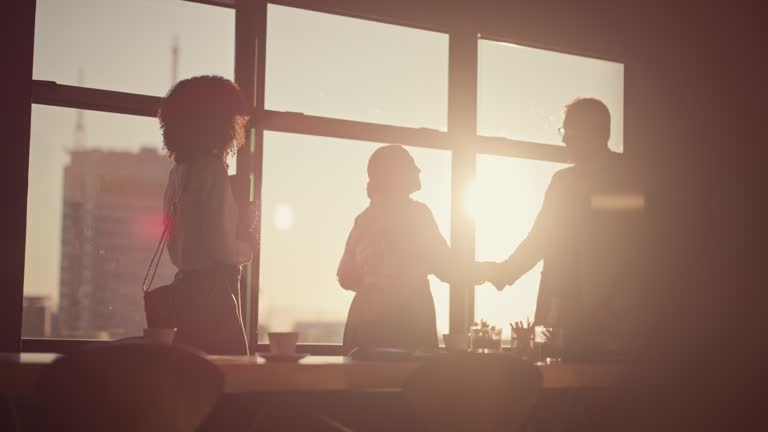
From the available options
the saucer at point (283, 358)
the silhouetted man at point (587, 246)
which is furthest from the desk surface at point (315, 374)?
the silhouetted man at point (587, 246)

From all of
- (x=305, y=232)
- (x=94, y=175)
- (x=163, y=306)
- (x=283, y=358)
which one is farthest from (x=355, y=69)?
(x=283, y=358)

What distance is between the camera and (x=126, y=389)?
1710mm

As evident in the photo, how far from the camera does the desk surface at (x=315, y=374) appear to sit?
5.73 ft

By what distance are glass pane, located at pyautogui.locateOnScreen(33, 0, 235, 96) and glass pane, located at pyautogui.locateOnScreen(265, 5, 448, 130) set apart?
1.06 feet

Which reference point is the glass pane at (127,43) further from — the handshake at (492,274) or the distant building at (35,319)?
the handshake at (492,274)

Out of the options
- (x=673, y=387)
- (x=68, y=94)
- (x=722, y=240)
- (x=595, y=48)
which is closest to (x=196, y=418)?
(x=673, y=387)

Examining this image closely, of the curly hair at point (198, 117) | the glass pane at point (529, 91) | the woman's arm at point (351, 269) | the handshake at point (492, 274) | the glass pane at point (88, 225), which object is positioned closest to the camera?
the curly hair at point (198, 117)

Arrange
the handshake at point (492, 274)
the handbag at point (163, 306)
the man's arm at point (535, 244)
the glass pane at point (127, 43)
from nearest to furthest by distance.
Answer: the handbag at point (163, 306), the man's arm at point (535, 244), the handshake at point (492, 274), the glass pane at point (127, 43)

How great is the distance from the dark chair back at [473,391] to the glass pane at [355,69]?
260cm

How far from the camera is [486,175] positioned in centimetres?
492

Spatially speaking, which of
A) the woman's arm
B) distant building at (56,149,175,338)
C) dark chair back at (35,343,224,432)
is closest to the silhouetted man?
the woman's arm

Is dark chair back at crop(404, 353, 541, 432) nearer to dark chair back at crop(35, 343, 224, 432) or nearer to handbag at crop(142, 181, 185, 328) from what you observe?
dark chair back at crop(35, 343, 224, 432)

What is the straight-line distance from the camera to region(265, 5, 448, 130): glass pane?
4.44 metres

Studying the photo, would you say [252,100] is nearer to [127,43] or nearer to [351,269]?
[127,43]
